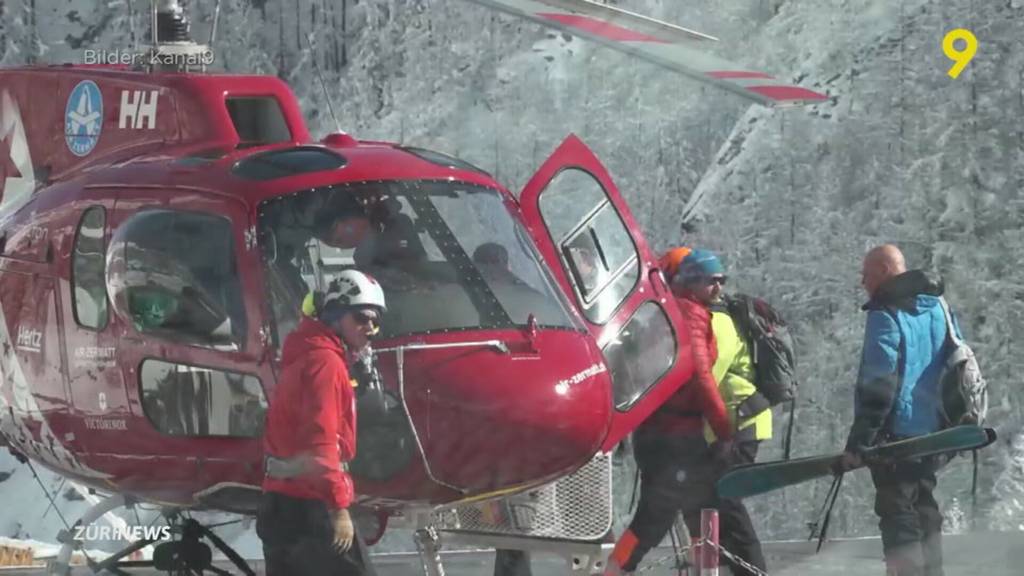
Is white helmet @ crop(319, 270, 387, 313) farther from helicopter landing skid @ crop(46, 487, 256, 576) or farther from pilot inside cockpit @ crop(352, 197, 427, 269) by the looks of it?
helicopter landing skid @ crop(46, 487, 256, 576)

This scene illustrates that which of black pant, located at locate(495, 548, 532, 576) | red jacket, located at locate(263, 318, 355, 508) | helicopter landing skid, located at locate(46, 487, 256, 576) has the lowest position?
black pant, located at locate(495, 548, 532, 576)

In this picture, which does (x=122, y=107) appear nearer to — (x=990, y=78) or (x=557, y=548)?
(x=557, y=548)

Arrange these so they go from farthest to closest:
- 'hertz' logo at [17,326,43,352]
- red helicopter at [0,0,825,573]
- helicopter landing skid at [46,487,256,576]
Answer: helicopter landing skid at [46,487,256,576] → 'hertz' logo at [17,326,43,352] → red helicopter at [0,0,825,573]

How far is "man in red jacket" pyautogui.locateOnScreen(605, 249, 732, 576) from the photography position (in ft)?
25.1

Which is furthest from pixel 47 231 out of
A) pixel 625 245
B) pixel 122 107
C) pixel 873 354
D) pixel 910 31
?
pixel 910 31

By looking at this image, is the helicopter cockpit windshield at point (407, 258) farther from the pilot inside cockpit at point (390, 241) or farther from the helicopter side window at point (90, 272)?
the helicopter side window at point (90, 272)

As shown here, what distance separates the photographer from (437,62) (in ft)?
36.2

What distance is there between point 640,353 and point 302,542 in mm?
2189

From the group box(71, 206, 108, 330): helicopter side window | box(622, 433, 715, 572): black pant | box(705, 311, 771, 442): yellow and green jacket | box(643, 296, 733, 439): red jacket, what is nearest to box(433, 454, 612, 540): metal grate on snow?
box(622, 433, 715, 572): black pant

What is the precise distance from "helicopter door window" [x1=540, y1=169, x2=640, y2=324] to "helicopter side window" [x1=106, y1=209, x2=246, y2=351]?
145 cm

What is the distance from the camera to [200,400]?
6.66 m

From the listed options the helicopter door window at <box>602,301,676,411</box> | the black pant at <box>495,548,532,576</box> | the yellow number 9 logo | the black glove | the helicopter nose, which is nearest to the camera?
the helicopter nose

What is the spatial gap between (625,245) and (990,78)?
486 cm

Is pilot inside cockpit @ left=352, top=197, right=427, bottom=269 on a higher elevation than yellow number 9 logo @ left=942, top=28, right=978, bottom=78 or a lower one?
lower
